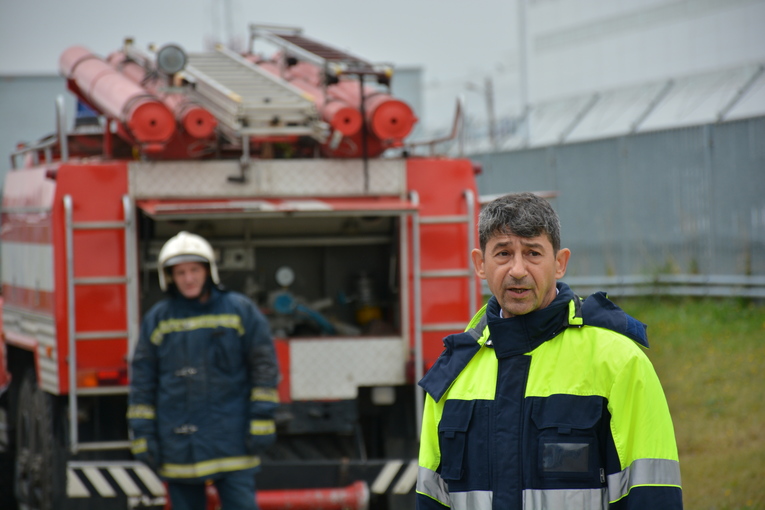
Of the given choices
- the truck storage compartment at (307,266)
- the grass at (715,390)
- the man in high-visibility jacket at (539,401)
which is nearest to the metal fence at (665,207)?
the grass at (715,390)

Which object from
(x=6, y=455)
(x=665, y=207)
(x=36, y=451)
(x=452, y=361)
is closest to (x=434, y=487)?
(x=452, y=361)

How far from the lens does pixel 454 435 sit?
2.85 m

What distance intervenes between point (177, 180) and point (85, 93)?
1.50 m

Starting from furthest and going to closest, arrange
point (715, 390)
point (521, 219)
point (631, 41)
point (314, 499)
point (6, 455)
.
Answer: point (631, 41)
point (715, 390)
point (6, 455)
point (314, 499)
point (521, 219)

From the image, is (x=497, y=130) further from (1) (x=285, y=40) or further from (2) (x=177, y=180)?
(2) (x=177, y=180)

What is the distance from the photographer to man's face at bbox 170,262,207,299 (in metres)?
5.67

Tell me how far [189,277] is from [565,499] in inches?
132

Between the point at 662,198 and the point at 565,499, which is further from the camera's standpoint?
the point at 662,198

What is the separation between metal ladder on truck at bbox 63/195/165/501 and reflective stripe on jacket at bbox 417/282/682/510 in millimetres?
3840

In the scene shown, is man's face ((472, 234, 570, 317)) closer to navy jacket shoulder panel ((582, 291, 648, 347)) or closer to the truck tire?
navy jacket shoulder panel ((582, 291, 648, 347))

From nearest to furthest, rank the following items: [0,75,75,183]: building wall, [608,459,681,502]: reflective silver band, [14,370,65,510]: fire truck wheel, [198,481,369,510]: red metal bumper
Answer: [608,459,681,502]: reflective silver band, [198,481,369,510]: red metal bumper, [14,370,65,510]: fire truck wheel, [0,75,75,183]: building wall

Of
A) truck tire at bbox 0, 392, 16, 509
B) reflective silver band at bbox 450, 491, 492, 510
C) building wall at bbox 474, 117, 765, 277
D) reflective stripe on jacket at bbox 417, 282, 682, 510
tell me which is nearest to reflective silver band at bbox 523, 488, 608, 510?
reflective stripe on jacket at bbox 417, 282, 682, 510

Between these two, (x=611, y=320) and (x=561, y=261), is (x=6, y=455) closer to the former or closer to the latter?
(x=561, y=261)

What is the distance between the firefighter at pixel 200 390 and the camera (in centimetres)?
560
